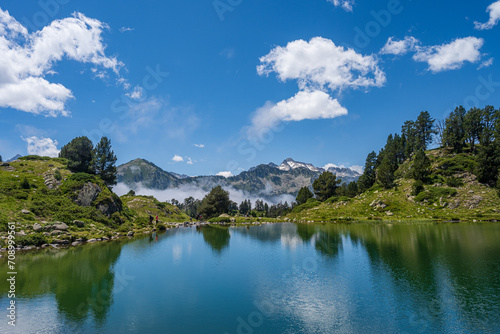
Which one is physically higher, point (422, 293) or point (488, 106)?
point (488, 106)

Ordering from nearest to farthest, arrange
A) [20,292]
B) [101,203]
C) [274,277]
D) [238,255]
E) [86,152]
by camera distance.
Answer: [20,292] → [274,277] → [238,255] → [101,203] → [86,152]

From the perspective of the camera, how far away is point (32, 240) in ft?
174

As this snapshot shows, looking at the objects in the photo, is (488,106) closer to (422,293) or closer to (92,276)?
(422,293)

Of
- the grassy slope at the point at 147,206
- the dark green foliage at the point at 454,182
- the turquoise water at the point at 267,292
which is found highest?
the dark green foliage at the point at 454,182

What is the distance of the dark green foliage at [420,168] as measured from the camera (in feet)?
420

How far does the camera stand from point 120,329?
786 inches

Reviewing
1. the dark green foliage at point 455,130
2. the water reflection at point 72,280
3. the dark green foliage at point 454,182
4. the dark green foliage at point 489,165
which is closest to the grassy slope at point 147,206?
the water reflection at point 72,280

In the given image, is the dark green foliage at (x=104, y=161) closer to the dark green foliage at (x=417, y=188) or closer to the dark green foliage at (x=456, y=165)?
the dark green foliage at (x=417, y=188)

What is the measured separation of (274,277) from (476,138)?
540 feet

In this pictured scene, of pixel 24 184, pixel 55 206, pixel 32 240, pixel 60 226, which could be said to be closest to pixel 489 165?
pixel 60 226

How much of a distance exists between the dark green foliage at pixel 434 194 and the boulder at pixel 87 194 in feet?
437

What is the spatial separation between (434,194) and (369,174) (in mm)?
58925

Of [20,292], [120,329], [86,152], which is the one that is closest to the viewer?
[120,329]

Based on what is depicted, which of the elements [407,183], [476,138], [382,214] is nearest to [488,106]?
[476,138]
